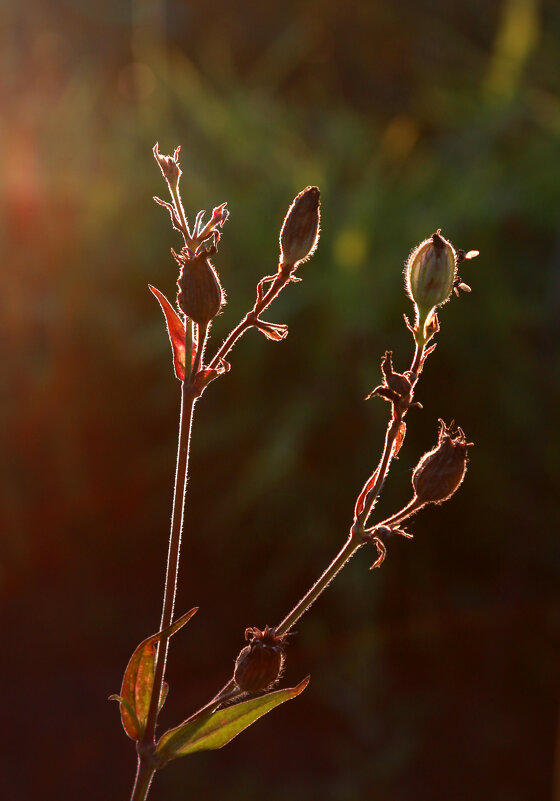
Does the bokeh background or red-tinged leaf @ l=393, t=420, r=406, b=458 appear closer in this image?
red-tinged leaf @ l=393, t=420, r=406, b=458

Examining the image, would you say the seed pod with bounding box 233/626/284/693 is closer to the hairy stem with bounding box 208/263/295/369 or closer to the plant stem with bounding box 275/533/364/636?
the plant stem with bounding box 275/533/364/636

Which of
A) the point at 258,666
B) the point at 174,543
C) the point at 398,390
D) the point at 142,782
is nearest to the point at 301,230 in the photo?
the point at 398,390

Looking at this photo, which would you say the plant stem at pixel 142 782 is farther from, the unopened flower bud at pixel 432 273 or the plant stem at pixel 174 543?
the unopened flower bud at pixel 432 273

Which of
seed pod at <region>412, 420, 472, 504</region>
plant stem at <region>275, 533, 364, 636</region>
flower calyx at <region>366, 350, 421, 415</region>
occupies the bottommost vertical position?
plant stem at <region>275, 533, 364, 636</region>

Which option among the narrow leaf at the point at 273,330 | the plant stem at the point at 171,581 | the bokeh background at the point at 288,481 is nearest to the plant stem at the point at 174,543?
the plant stem at the point at 171,581

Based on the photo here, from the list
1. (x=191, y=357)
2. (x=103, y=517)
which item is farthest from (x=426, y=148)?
(x=191, y=357)

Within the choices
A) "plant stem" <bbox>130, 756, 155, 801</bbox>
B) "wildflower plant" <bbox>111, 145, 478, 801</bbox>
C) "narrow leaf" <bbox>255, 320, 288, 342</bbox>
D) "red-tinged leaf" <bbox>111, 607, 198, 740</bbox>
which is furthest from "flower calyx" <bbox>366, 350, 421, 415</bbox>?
"plant stem" <bbox>130, 756, 155, 801</bbox>

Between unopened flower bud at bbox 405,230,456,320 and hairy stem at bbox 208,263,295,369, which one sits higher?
unopened flower bud at bbox 405,230,456,320
